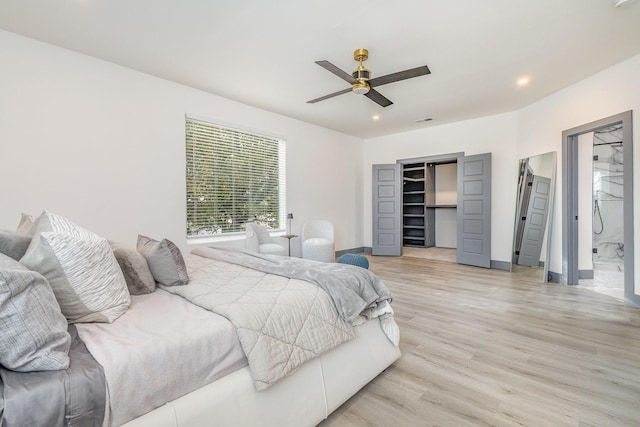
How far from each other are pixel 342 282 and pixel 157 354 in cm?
106

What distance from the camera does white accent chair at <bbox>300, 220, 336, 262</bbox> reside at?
5.10 m

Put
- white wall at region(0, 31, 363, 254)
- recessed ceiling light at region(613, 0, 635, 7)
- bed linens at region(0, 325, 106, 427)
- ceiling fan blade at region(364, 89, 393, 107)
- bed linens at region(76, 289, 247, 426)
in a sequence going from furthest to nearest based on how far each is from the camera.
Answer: ceiling fan blade at region(364, 89, 393, 107)
white wall at region(0, 31, 363, 254)
recessed ceiling light at region(613, 0, 635, 7)
bed linens at region(76, 289, 247, 426)
bed linens at region(0, 325, 106, 427)

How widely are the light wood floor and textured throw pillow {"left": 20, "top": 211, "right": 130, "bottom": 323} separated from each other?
126cm

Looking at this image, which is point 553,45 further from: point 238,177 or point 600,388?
point 238,177

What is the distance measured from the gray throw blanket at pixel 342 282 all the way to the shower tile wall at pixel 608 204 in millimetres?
6540

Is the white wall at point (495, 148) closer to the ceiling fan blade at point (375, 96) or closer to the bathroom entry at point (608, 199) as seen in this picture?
the bathroom entry at point (608, 199)

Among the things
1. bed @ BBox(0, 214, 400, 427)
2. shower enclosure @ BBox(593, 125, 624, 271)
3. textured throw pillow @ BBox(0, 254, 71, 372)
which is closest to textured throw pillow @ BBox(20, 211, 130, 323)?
bed @ BBox(0, 214, 400, 427)

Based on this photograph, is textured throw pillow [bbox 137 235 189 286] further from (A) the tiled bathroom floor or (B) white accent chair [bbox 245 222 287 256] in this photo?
(A) the tiled bathroom floor

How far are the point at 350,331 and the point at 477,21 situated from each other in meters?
2.99

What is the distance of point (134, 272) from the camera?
167 centimetres

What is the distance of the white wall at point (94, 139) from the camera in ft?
9.57

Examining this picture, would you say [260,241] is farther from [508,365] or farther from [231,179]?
[508,365]

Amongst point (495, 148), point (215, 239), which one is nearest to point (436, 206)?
point (495, 148)

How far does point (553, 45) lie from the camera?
3.14 meters
